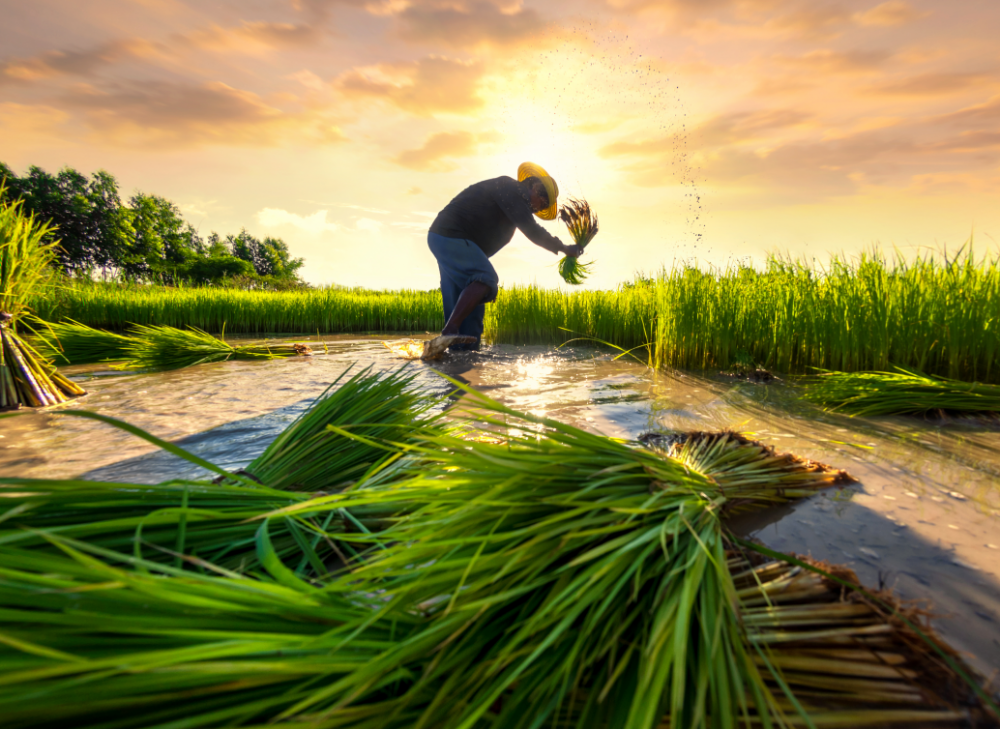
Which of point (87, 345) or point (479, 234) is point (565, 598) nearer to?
point (479, 234)

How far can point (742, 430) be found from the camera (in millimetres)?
2115

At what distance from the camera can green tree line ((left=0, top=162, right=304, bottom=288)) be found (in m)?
28.9

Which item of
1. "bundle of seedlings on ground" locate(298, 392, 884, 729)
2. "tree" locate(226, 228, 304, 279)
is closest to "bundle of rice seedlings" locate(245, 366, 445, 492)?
"bundle of seedlings on ground" locate(298, 392, 884, 729)

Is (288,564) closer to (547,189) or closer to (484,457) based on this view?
(484,457)

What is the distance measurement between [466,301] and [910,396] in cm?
371

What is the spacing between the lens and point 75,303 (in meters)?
7.83

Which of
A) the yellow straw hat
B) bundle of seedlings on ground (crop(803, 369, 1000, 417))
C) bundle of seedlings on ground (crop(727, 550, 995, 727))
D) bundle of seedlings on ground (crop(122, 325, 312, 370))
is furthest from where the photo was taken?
the yellow straw hat

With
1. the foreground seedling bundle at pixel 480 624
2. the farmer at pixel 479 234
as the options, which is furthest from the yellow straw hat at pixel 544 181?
the foreground seedling bundle at pixel 480 624

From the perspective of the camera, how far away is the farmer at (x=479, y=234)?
5.04 meters

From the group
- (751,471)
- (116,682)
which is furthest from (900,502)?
(116,682)

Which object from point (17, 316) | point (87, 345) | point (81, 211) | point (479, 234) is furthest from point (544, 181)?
point (81, 211)

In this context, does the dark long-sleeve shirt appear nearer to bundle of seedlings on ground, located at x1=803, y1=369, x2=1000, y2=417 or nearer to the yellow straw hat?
the yellow straw hat

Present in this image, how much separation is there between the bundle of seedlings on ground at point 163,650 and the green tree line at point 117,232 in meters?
24.1

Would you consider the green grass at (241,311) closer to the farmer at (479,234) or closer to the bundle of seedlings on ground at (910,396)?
the farmer at (479,234)
